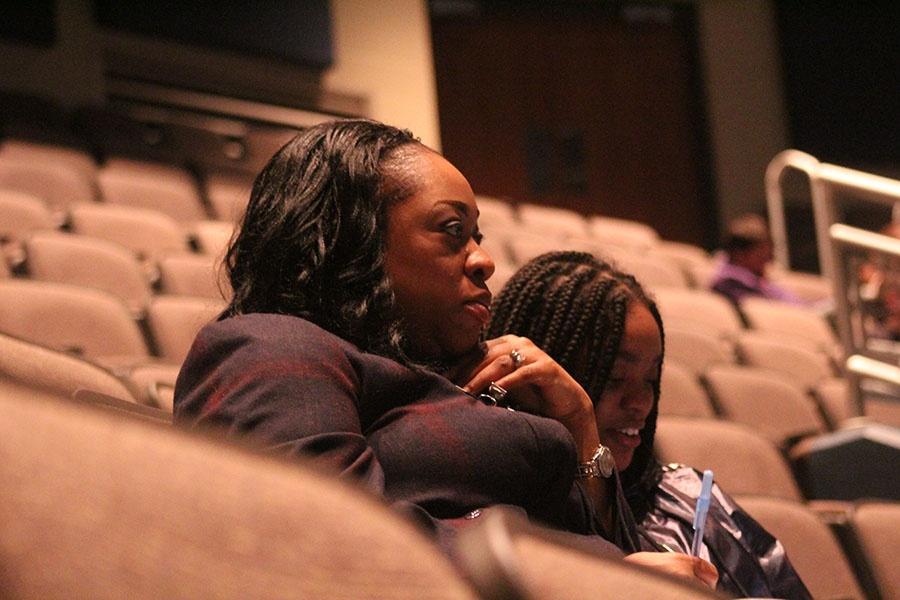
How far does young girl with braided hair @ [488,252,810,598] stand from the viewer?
72cm

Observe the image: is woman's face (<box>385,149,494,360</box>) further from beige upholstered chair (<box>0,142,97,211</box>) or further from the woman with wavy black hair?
beige upholstered chair (<box>0,142,97,211</box>)

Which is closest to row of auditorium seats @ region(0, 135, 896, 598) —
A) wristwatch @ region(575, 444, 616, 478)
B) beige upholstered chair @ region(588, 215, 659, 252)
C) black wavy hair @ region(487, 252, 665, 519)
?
black wavy hair @ region(487, 252, 665, 519)

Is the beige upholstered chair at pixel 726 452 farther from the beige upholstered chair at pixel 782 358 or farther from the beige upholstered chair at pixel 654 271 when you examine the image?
the beige upholstered chair at pixel 654 271

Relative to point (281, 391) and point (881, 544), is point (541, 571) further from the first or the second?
point (881, 544)

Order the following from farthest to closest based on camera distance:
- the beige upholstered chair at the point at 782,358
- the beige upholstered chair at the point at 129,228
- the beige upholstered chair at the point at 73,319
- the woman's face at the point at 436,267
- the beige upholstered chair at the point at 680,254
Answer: the beige upholstered chair at the point at 680,254 < the beige upholstered chair at the point at 782,358 < the beige upholstered chair at the point at 129,228 < the beige upholstered chair at the point at 73,319 < the woman's face at the point at 436,267

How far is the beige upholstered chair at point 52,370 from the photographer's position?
531 millimetres

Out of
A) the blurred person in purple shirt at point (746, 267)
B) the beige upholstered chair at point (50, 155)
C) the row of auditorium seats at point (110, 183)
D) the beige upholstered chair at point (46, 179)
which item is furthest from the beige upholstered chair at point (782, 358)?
the beige upholstered chair at point (50, 155)

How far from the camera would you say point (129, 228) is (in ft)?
5.78

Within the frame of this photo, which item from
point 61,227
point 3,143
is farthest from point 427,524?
point 3,143

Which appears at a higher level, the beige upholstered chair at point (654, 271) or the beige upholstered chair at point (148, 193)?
the beige upholstered chair at point (148, 193)

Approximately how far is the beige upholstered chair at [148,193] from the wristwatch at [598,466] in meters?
1.65

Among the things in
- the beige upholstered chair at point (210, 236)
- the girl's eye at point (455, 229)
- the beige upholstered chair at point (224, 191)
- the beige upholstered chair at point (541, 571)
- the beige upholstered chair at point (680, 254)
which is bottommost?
the beige upholstered chair at point (680, 254)

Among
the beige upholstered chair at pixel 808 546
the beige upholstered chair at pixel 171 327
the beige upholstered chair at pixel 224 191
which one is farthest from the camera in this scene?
the beige upholstered chair at pixel 224 191

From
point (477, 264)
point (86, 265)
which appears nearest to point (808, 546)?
point (477, 264)
